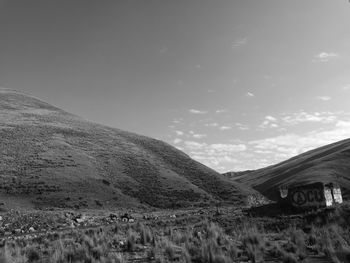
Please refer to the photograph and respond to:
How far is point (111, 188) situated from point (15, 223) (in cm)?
3103

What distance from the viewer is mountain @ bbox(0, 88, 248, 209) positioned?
5359cm

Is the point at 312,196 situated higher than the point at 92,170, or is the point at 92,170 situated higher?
the point at 92,170

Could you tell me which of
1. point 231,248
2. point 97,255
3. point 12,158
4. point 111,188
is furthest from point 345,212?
point 12,158

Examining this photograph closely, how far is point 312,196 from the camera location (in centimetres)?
3119

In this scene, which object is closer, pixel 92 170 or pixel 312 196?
pixel 312 196

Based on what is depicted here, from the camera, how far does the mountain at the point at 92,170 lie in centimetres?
5359

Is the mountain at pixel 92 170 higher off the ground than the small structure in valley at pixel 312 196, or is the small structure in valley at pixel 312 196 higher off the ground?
the mountain at pixel 92 170

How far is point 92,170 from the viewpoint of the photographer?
6712cm

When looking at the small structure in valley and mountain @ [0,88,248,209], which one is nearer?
the small structure in valley

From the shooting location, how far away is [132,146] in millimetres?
92312

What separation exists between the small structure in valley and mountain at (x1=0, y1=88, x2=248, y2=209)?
28.6 metres

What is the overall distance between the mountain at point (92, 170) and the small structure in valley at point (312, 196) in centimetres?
2858

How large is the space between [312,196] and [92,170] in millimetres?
45288

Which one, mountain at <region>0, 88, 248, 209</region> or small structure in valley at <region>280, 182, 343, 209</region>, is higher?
mountain at <region>0, 88, 248, 209</region>
